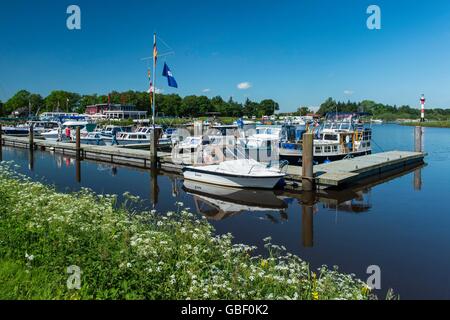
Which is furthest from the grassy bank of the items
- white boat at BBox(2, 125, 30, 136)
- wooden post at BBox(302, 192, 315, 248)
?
white boat at BBox(2, 125, 30, 136)

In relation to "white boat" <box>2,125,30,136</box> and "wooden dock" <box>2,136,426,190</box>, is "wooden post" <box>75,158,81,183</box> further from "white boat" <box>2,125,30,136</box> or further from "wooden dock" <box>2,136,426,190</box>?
"white boat" <box>2,125,30,136</box>

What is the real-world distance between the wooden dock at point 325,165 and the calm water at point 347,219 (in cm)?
97

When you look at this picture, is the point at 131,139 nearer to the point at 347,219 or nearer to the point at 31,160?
the point at 31,160

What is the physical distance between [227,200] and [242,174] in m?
1.87

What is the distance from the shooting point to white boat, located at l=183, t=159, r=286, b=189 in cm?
1939

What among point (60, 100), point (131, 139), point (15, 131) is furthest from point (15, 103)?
point (131, 139)

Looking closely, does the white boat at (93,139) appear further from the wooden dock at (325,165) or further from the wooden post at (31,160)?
the wooden post at (31,160)

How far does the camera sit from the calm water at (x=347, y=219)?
10430 mm

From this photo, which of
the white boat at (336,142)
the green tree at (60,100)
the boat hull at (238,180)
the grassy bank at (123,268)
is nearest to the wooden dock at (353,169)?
the boat hull at (238,180)

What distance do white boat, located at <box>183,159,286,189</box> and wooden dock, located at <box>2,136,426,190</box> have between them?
1.61 meters

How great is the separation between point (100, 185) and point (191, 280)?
16.6 metres

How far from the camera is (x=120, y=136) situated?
1732 inches
